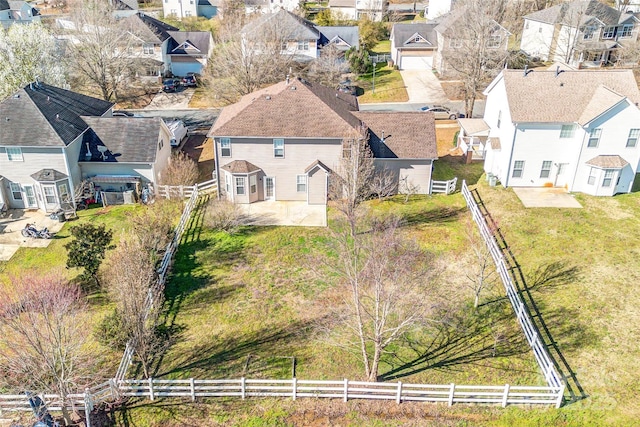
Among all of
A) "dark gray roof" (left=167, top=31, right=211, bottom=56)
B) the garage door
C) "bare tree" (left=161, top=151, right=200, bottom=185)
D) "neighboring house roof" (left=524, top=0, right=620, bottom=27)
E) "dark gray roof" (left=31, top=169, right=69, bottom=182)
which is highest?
"neighboring house roof" (left=524, top=0, right=620, bottom=27)

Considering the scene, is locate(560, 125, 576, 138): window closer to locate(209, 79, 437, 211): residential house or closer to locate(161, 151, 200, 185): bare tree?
locate(209, 79, 437, 211): residential house

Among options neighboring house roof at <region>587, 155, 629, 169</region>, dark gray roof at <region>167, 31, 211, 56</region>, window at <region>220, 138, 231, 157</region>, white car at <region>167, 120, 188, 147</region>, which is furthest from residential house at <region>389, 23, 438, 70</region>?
window at <region>220, 138, 231, 157</region>

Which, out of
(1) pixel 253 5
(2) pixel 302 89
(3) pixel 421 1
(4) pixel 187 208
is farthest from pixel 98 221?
(3) pixel 421 1

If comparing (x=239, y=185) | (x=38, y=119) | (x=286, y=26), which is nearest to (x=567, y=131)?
(x=239, y=185)

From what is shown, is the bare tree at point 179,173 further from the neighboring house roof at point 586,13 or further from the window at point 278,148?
the neighboring house roof at point 586,13

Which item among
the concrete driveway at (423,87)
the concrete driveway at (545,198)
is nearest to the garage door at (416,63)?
the concrete driveway at (423,87)

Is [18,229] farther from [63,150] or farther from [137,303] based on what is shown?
[137,303]

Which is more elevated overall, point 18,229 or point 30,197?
→ point 30,197
